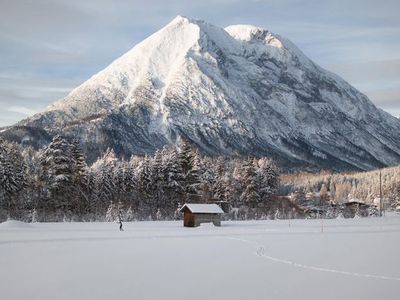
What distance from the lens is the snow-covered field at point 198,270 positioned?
1773 cm

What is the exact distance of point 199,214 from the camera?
62.4 metres

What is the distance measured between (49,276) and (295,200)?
114556mm

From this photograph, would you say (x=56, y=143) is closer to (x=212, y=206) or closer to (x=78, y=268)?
(x=212, y=206)

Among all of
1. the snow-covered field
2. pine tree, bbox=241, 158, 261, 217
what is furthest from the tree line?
the snow-covered field

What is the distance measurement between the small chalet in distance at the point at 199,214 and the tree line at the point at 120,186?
25.0 feet

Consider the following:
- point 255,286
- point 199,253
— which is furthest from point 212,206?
point 255,286

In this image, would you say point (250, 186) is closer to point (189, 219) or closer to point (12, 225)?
point (189, 219)

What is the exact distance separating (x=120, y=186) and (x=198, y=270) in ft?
194

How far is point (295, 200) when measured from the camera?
131500 millimetres

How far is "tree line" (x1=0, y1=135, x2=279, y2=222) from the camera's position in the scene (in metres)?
65.1

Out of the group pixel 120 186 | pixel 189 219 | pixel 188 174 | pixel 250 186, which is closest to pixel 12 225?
pixel 189 219

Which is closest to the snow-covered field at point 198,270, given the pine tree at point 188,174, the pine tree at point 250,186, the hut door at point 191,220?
the hut door at point 191,220

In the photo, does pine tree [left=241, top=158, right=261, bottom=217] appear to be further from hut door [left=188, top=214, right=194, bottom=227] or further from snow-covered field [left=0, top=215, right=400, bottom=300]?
snow-covered field [left=0, top=215, right=400, bottom=300]

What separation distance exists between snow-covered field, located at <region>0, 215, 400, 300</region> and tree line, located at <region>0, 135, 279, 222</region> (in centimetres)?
A: 2886
